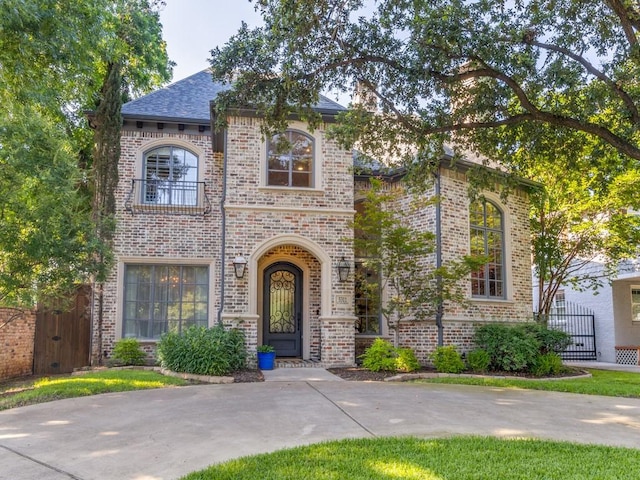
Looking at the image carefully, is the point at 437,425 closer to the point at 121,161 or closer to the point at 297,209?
the point at 297,209

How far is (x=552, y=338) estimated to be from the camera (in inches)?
457

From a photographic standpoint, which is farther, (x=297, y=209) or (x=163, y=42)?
(x=163, y=42)

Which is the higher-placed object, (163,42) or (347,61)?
(163,42)

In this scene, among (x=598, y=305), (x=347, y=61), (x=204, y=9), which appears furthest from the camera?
(x=598, y=305)

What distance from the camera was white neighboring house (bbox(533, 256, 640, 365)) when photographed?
54.1 feet

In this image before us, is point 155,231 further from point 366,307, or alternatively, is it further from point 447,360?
point 447,360

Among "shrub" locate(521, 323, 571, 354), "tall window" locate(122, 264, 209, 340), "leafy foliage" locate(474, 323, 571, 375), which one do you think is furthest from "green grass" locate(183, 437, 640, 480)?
"tall window" locate(122, 264, 209, 340)

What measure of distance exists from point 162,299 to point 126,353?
1.48m

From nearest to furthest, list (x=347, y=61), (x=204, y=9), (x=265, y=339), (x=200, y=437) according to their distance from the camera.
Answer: (x=200, y=437) < (x=347, y=61) < (x=204, y=9) < (x=265, y=339)

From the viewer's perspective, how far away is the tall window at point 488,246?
1287 centimetres

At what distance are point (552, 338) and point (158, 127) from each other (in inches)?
411

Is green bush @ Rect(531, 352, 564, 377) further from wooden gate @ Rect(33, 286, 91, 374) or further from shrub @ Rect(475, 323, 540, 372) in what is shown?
wooden gate @ Rect(33, 286, 91, 374)

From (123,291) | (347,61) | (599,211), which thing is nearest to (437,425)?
(347,61)

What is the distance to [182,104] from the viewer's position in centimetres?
1327
